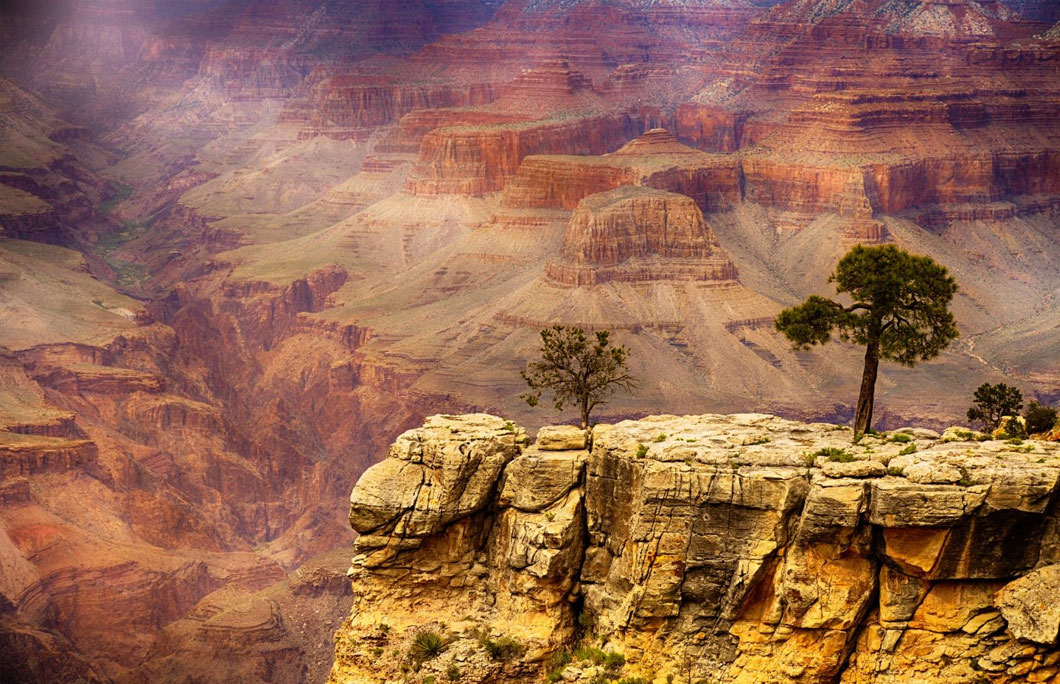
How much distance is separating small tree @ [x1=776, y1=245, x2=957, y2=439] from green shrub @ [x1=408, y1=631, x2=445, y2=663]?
1379cm

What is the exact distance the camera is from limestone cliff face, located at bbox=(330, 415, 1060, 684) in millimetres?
40062

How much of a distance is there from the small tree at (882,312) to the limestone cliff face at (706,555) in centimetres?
280

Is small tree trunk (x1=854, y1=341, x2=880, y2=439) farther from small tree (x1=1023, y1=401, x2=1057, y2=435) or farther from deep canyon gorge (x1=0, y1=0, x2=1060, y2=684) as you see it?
small tree (x1=1023, y1=401, x2=1057, y2=435)

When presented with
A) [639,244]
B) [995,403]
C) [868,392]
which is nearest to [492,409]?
[639,244]

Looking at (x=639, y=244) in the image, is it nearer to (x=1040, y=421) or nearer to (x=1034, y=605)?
(x=1040, y=421)

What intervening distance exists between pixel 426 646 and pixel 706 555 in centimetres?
886

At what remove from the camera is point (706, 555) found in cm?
4203

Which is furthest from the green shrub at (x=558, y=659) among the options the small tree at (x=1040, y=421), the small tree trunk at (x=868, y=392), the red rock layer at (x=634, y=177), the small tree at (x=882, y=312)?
the red rock layer at (x=634, y=177)

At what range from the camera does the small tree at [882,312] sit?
4747 cm

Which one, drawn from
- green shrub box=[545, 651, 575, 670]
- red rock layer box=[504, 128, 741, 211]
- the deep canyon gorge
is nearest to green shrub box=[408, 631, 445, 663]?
the deep canyon gorge

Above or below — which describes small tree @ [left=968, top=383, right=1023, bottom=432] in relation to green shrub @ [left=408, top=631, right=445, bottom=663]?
above

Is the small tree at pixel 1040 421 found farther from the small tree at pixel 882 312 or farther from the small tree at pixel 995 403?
the small tree at pixel 882 312

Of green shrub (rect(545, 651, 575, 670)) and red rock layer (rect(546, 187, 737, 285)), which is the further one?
red rock layer (rect(546, 187, 737, 285))

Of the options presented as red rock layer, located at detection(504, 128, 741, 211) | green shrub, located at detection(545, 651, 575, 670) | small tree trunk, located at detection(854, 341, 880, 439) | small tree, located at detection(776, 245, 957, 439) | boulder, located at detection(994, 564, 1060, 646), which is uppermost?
red rock layer, located at detection(504, 128, 741, 211)
